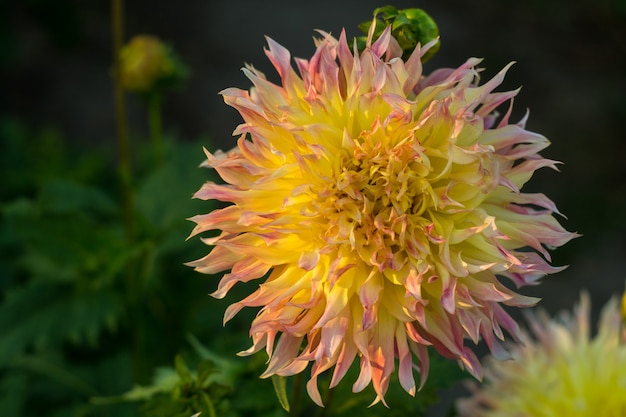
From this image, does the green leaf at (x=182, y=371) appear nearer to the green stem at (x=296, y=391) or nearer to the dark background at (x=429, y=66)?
the green stem at (x=296, y=391)

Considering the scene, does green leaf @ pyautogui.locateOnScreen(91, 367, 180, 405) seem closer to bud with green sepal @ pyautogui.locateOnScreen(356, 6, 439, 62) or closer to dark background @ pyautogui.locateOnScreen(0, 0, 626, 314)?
bud with green sepal @ pyautogui.locateOnScreen(356, 6, 439, 62)

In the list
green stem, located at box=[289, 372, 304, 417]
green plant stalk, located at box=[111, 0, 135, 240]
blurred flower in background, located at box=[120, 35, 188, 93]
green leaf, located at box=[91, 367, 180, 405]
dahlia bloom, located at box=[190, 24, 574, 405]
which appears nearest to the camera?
dahlia bloom, located at box=[190, 24, 574, 405]

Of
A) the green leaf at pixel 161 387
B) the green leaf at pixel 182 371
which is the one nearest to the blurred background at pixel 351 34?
the green leaf at pixel 161 387

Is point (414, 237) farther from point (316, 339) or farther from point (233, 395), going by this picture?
point (233, 395)

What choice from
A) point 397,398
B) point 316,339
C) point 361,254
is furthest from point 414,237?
point 397,398

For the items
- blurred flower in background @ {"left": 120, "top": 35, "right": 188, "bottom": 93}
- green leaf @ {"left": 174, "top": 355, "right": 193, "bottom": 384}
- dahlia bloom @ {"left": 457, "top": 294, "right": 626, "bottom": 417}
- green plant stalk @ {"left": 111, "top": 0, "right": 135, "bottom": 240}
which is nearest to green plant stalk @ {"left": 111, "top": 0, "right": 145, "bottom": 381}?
green plant stalk @ {"left": 111, "top": 0, "right": 135, "bottom": 240}

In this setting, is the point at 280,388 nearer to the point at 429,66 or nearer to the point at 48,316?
the point at 48,316

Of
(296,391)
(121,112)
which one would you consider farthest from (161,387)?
(121,112)
